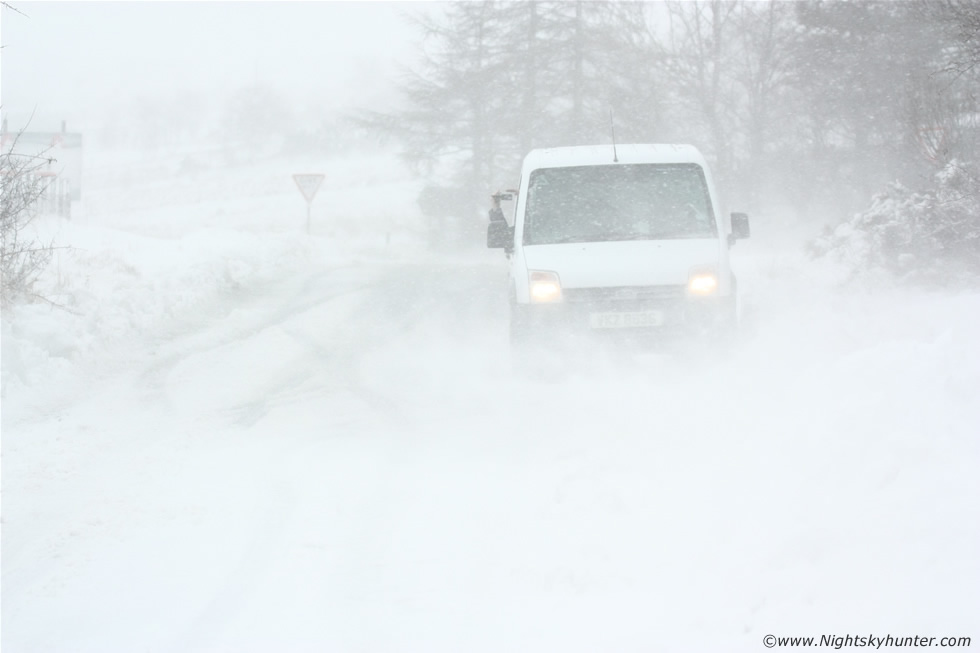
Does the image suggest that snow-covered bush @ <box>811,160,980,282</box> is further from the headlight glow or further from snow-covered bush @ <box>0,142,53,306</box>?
snow-covered bush @ <box>0,142,53,306</box>

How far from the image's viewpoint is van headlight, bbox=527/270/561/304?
7691 millimetres

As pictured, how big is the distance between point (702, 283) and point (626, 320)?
0.74 m

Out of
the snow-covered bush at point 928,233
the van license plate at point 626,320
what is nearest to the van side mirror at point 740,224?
the van license plate at point 626,320

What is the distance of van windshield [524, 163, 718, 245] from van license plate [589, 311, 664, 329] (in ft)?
2.75

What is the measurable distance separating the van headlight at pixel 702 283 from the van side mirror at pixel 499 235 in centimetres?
185

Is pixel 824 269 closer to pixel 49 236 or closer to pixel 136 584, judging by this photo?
pixel 136 584

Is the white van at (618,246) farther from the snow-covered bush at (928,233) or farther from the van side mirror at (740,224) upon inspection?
the snow-covered bush at (928,233)

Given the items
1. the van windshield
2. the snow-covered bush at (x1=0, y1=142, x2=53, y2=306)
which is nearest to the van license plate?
the van windshield

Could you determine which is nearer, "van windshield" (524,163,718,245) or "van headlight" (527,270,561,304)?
"van headlight" (527,270,561,304)

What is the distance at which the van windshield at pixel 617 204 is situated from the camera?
8203 millimetres

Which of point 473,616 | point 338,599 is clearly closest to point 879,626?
point 473,616

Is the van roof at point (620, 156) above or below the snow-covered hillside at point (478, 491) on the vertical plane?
above

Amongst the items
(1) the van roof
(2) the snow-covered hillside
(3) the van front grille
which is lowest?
(2) the snow-covered hillside

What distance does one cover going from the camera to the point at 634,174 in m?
8.49
